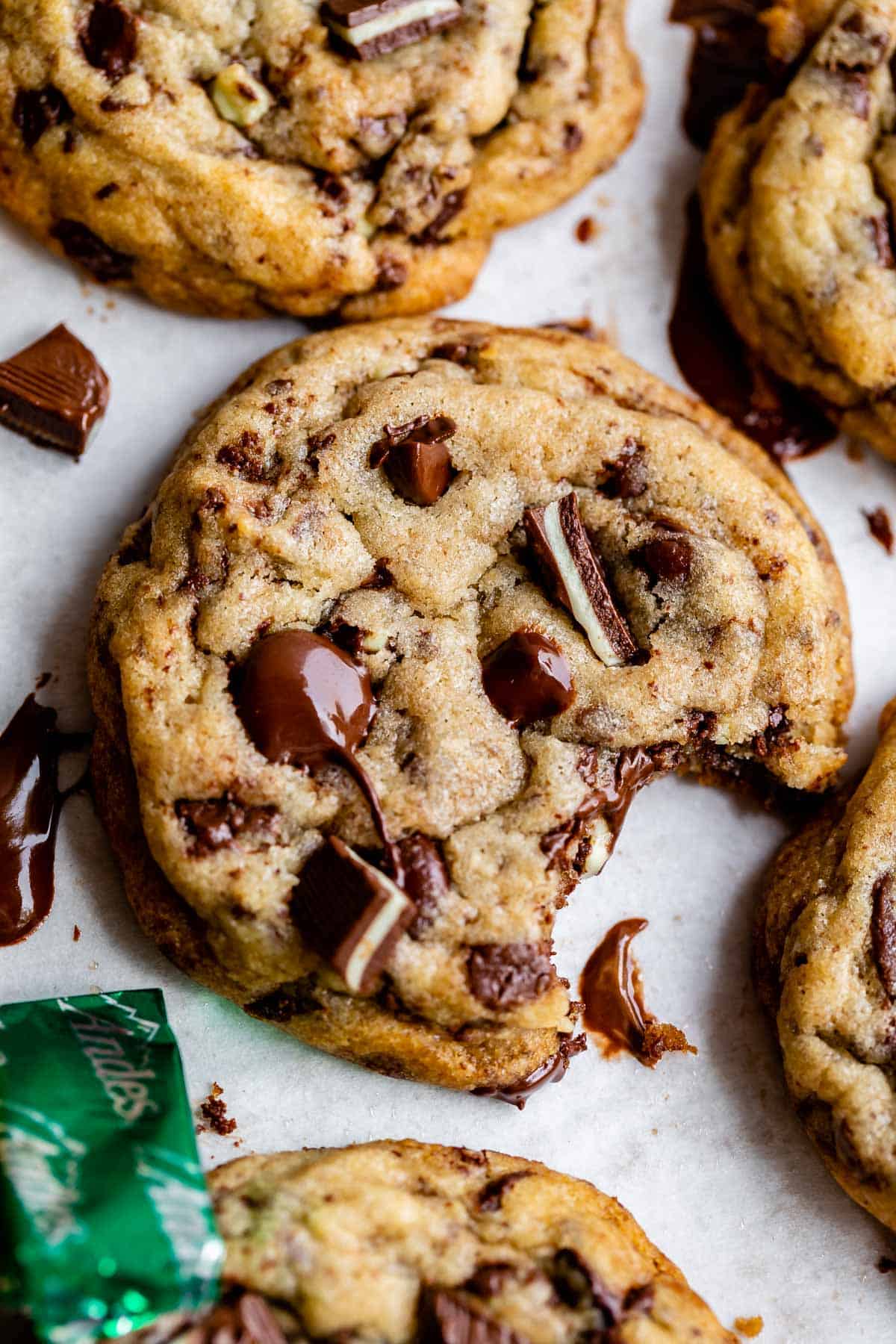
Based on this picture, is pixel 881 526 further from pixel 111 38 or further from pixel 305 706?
pixel 111 38

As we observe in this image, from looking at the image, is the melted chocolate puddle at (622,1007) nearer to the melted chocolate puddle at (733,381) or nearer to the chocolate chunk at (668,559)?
the chocolate chunk at (668,559)

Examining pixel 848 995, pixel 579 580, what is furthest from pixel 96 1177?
pixel 848 995

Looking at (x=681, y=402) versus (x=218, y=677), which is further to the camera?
(x=681, y=402)

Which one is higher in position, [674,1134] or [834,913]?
[834,913]

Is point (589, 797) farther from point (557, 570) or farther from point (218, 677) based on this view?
point (218, 677)

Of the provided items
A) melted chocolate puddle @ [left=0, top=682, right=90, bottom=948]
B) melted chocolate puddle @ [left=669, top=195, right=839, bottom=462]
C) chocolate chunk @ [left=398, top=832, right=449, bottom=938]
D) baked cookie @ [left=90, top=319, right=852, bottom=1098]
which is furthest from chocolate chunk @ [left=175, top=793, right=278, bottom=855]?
melted chocolate puddle @ [left=669, top=195, right=839, bottom=462]

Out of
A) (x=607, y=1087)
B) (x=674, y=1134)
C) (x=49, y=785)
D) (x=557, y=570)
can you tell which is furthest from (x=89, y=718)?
(x=674, y=1134)

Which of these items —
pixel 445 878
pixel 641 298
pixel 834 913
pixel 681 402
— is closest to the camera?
pixel 445 878
